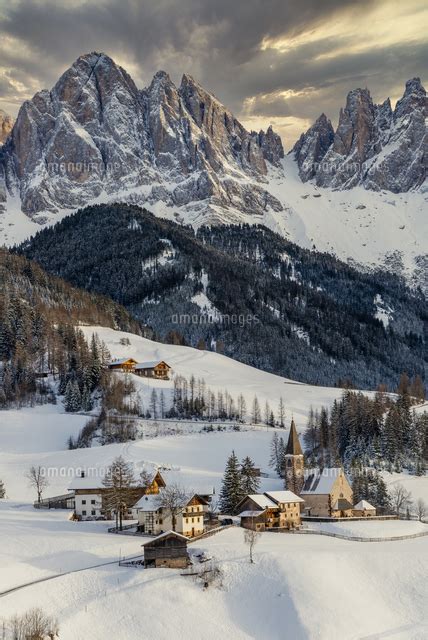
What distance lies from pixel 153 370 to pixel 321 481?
76.2m

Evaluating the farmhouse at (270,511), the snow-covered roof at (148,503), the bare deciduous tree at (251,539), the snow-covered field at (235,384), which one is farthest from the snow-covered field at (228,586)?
Answer: the snow-covered field at (235,384)

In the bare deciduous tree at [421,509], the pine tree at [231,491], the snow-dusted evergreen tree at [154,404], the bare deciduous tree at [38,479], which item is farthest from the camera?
the snow-dusted evergreen tree at [154,404]

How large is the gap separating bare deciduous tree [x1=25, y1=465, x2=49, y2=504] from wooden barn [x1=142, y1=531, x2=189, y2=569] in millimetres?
34052

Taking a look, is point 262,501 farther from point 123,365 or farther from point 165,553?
point 123,365

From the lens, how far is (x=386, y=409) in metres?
154

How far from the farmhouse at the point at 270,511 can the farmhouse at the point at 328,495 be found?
7.94 m

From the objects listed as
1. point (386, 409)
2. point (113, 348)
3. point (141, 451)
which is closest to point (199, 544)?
point (141, 451)

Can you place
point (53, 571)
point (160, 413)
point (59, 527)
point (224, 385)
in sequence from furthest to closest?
point (224, 385), point (160, 413), point (59, 527), point (53, 571)

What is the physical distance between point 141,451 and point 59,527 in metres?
36.9

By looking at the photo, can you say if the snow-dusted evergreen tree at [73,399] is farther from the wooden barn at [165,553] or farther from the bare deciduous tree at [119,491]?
the wooden barn at [165,553]

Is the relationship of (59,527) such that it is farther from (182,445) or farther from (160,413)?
(160,413)

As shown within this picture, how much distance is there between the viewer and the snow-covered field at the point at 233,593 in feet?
203

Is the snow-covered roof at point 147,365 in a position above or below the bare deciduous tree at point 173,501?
above

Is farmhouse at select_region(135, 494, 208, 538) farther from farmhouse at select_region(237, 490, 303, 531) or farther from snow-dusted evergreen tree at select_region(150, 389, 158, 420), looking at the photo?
snow-dusted evergreen tree at select_region(150, 389, 158, 420)
